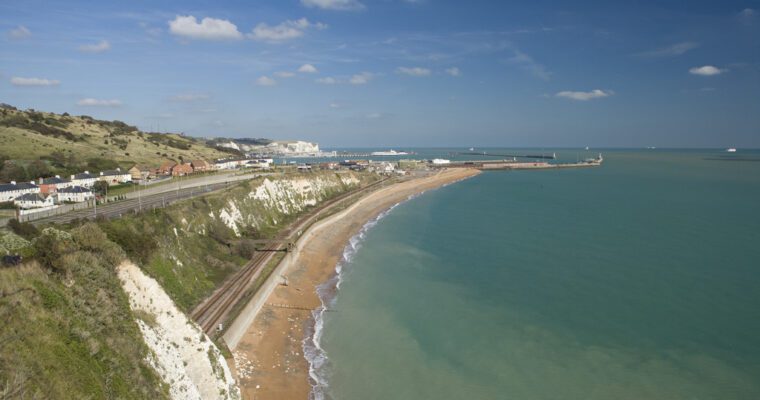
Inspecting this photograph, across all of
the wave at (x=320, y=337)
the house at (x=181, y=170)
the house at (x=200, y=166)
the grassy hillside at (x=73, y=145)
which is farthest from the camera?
the house at (x=200, y=166)

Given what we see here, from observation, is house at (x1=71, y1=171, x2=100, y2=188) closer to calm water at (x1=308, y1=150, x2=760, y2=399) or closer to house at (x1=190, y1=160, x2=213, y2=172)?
house at (x1=190, y1=160, x2=213, y2=172)

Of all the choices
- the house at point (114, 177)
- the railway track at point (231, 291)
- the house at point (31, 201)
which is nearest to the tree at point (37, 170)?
the house at point (114, 177)

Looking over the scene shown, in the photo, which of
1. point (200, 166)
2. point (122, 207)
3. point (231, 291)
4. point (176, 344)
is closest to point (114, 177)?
point (122, 207)

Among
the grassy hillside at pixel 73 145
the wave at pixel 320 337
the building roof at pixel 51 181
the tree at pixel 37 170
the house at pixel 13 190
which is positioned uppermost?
the grassy hillside at pixel 73 145

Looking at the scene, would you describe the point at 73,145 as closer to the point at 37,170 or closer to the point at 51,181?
the point at 37,170

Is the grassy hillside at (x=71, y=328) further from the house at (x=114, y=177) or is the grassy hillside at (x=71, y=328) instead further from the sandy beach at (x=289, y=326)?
the house at (x=114, y=177)

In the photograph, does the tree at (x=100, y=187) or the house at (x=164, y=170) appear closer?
the tree at (x=100, y=187)
